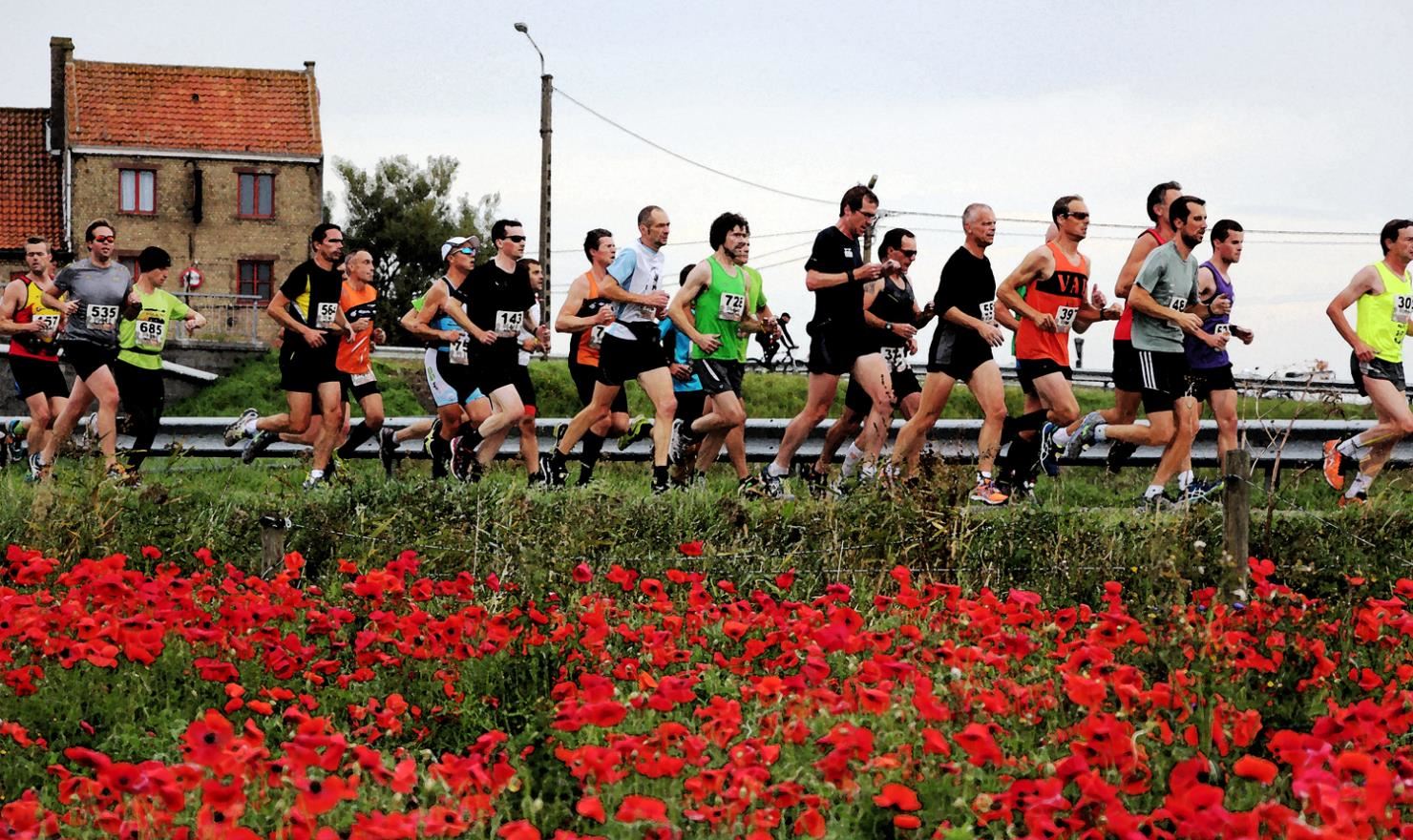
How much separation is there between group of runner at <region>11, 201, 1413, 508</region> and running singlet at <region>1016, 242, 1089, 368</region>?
14 mm

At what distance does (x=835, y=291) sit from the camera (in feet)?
42.7

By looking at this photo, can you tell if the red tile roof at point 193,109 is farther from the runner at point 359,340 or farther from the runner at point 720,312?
the runner at point 720,312

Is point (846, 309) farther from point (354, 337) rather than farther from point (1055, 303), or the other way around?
point (354, 337)

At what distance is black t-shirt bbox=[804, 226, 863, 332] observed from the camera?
1302 cm

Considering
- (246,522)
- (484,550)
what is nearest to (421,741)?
(484,550)

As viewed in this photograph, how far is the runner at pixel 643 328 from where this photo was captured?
13.4 meters

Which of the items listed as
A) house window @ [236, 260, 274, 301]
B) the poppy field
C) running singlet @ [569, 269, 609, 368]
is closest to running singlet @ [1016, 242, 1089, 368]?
running singlet @ [569, 269, 609, 368]

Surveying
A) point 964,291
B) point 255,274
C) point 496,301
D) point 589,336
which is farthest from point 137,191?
point 964,291

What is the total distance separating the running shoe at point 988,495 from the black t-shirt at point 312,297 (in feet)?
15.8

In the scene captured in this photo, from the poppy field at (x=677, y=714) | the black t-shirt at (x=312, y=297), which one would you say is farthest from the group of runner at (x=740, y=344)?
the poppy field at (x=677, y=714)

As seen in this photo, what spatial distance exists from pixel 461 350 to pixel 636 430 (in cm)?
183

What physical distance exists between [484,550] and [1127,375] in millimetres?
5081

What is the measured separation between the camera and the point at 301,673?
7488 millimetres

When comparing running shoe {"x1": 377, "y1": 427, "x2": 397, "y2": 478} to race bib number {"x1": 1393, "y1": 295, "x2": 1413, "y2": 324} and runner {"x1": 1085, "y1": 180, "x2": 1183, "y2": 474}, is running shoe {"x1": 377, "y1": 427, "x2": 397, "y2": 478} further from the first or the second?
race bib number {"x1": 1393, "y1": 295, "x2": 1413, "y2": 324}
